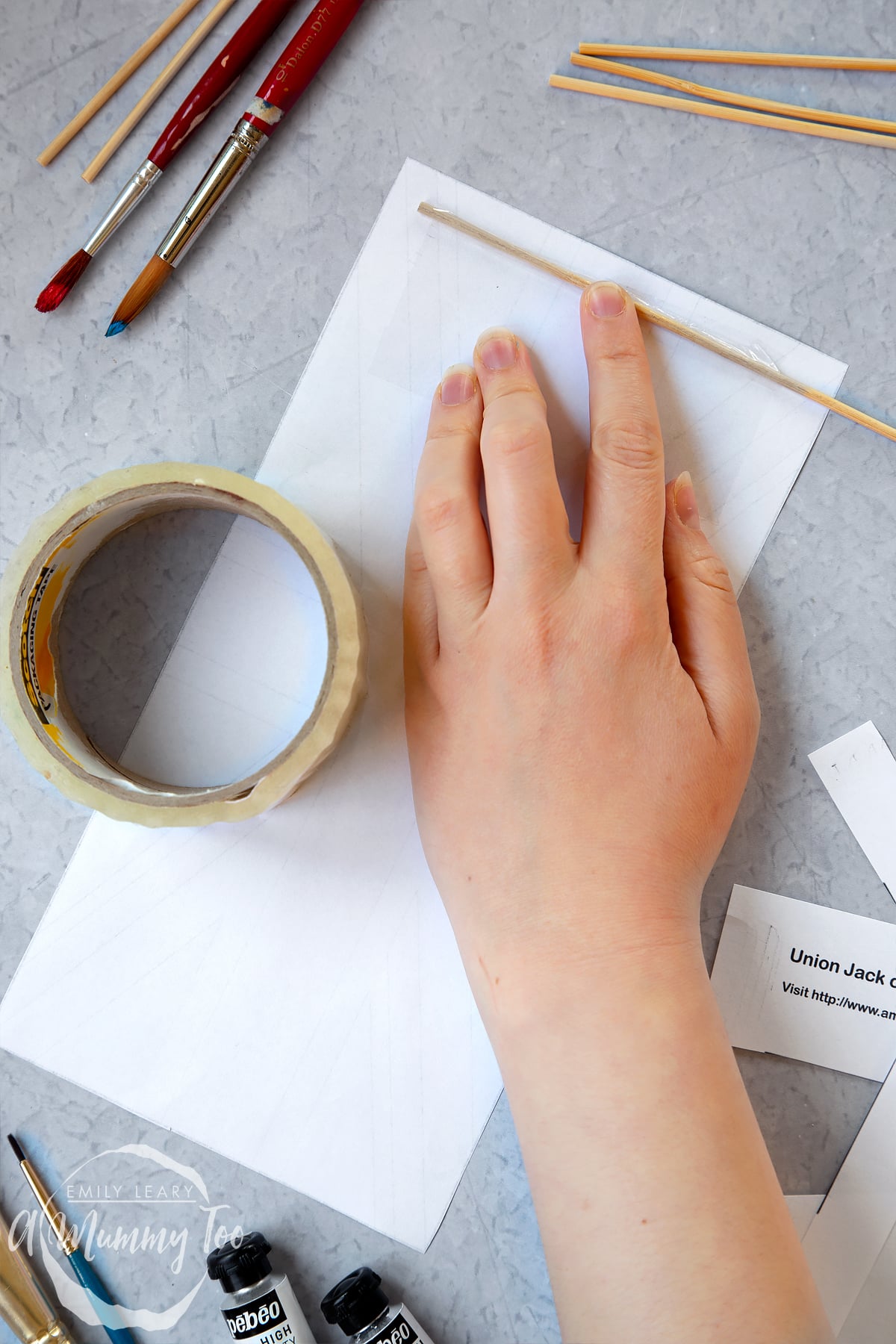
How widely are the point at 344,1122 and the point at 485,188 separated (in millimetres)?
690

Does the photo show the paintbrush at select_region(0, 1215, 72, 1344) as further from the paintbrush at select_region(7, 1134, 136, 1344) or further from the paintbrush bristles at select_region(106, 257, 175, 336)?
the paintbrush bristles at select_region(106, 257, 175, 336)

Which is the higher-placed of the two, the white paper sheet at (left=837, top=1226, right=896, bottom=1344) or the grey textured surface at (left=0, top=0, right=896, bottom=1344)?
the grey textured surface at (left=0, top=0, right=896, bottom=1344)

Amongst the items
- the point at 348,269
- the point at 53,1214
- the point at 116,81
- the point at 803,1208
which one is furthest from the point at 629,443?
the point at 53,1214

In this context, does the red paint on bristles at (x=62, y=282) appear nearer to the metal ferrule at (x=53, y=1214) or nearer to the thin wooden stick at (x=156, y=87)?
the thin wooden stick at (x=156, y=87)

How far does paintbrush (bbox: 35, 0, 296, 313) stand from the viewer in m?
0.67

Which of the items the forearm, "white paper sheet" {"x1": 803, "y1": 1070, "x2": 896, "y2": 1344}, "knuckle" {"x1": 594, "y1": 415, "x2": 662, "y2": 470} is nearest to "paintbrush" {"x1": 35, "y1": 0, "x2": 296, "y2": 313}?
"knuckle" {"x1": 594, "y1": 415, "x2": 662, "y2": 470}

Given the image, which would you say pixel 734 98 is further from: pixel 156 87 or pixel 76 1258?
pixel 76 1258

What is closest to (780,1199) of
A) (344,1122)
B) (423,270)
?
(344,1122)

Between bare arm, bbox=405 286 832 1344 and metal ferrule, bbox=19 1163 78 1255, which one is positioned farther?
metal ferrule, bbox=19 1163 78 1255

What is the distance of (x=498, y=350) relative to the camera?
2.19 feet

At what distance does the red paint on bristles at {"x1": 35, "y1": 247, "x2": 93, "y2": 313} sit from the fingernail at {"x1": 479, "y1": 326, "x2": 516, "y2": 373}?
0.96ft

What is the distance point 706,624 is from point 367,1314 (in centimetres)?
53

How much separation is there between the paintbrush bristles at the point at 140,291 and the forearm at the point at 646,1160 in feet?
1.73

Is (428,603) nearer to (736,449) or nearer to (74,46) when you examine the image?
(736,449)
